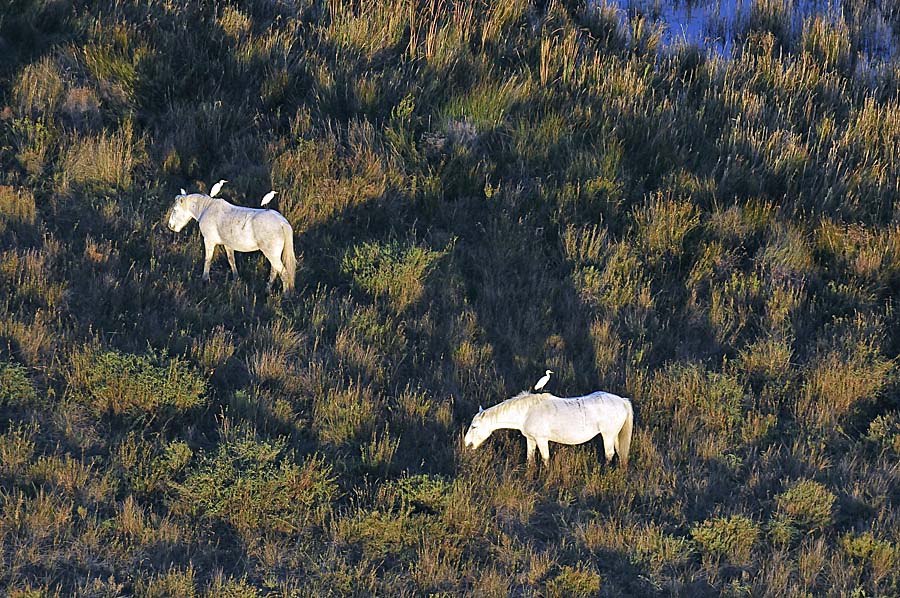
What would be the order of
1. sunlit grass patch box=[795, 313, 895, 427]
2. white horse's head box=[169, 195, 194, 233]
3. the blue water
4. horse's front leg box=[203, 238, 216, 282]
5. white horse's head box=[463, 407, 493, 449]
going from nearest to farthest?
1. white horse's head box=[463, 407, 493, 449]
2. sunlit grass patch box=[795, 313, 895, 427]
3. horse's front leg box=[203, 238, 216, 282]
4. white horse's head box=[169, 195, 194, 233]
5. the blue water

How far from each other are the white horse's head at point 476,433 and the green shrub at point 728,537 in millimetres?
1330

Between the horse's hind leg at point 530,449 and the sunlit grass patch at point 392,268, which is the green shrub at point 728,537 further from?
the sunlit grass patch at point 392,268

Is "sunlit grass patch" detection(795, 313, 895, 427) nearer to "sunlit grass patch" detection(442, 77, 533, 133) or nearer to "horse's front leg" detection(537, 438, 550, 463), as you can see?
"horse's front leg" detection(537, 438, 550, 463)

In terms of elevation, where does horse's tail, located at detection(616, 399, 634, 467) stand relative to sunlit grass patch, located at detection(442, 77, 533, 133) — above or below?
below

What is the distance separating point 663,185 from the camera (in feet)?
30.7

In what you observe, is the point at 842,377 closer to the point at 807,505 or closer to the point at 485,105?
the point at 807,505

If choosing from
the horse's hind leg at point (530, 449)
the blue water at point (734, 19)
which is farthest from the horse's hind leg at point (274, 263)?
the blue water at point (734, 19)

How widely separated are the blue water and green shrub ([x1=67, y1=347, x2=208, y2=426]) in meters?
7.35

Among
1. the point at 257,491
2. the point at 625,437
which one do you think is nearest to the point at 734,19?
the point at 625,437

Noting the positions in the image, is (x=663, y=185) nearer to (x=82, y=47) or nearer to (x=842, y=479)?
(x=842, y=479)

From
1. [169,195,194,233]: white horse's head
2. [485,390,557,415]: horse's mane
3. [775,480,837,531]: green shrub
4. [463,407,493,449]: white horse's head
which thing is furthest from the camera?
[169,195,194,233]: white horse's head

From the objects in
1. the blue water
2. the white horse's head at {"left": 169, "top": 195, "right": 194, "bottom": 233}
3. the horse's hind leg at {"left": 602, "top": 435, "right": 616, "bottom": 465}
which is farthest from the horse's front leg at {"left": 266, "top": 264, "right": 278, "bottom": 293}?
the blue water

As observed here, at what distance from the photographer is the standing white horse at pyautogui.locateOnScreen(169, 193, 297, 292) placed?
7617 millimetres

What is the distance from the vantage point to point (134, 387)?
666 cm
